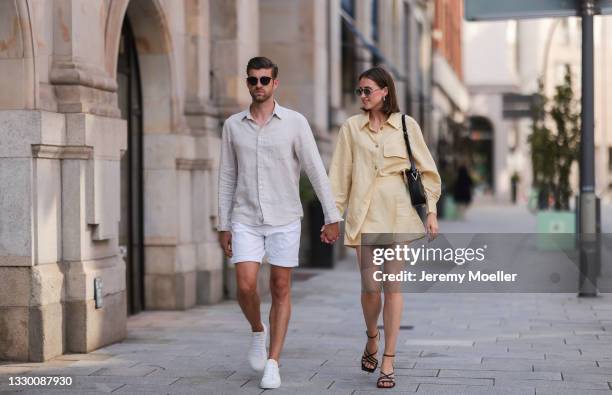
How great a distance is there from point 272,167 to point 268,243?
0.46 meters

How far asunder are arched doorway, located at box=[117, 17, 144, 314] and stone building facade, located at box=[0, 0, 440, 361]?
0.06 ft

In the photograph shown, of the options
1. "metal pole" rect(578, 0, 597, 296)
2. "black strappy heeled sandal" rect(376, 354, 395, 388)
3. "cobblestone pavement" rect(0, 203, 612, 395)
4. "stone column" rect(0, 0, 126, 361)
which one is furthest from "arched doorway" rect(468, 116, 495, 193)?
"black strappy heeled sandal" rect(376, 354, 395, 388)

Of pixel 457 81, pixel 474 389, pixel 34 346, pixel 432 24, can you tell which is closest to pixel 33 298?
pixel 34 346

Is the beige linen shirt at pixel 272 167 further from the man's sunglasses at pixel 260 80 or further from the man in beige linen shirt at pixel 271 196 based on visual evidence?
the man's sunglasses at pixel 260 80

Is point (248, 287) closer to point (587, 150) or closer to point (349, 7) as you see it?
point (587, 150)

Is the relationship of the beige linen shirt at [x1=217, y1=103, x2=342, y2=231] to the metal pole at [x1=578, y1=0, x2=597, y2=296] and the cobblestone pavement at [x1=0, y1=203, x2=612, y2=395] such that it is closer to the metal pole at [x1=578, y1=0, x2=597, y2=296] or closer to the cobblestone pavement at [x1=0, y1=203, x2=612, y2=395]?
the cobblestone pavement at [x1=0, y1=203, x2=612, y2=395]

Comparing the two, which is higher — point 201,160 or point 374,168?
point 201,160

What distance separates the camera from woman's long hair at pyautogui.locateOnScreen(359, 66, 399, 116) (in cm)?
719

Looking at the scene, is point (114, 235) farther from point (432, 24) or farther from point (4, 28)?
point (432, 24)

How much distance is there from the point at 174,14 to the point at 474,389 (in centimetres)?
584

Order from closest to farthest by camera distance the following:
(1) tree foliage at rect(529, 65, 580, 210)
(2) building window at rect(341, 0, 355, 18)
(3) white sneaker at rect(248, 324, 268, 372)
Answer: (3) white sneaker at rect(248, 324, 268, 372)
(1) tree foliage at rect(529, 65, 580, 210)
(2) building window at rect(341, 0, 355, 18)

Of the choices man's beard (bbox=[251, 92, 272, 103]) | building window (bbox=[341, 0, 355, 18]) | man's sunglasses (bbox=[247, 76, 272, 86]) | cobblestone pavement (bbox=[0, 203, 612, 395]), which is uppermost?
building window (bbox=[341, 0, 355, 18])

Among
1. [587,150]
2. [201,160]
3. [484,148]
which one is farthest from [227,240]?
[484,148]

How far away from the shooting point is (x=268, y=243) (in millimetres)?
7258
